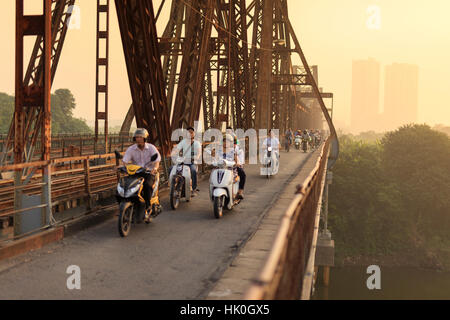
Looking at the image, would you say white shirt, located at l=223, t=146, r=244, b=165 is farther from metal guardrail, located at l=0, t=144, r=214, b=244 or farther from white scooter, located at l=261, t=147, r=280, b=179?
white scooter, located at l=261, t=147, r=280, b=179

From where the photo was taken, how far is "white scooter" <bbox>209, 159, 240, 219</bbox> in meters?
9.13

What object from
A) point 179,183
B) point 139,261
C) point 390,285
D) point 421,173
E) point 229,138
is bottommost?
point 390,285

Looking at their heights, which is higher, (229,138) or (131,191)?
(229,138)

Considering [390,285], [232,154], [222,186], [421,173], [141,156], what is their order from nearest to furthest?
[141,156], [222,186], [232,154], [390,285], [421,173]

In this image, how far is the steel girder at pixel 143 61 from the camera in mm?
9398

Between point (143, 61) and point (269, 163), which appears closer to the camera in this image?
point (143, 61)

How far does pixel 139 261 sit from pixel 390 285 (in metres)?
34.1

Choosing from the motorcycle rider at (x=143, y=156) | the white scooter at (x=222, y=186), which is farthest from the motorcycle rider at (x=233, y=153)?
the motorcycle rider at (x=143, y=156)

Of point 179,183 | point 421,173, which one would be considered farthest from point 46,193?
point 421,173

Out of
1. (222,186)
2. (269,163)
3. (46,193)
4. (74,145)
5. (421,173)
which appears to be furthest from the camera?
(421,173)

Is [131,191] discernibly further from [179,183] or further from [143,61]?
[143,61]

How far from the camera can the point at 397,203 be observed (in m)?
Answer: 55.8

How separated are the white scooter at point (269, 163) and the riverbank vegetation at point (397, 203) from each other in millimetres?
29915

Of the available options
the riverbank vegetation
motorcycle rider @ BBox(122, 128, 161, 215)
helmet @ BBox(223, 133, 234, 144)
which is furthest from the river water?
motorcycle rider @ BBox(122, 128, 161, 215)
